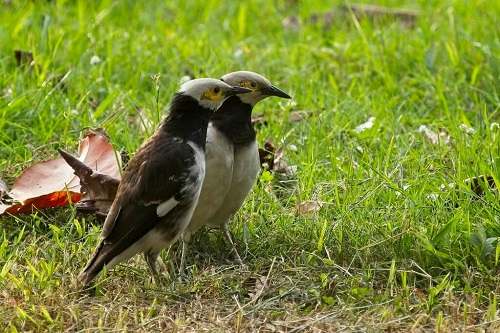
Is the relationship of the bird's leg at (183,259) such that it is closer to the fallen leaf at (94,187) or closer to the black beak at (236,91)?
the fallen leaf at (94,187)

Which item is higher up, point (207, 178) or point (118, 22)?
point (207, 178)

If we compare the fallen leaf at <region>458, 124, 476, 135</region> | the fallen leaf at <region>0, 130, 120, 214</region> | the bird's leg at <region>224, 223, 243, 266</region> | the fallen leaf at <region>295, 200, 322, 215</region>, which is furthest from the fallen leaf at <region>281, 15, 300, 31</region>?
the bird's leg at <region>224, 223, 243, 266</region>

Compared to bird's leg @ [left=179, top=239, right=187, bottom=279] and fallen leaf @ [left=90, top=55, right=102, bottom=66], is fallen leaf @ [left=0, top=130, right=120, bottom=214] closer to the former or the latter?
bird's leg @ [left=179, top=239, right=187, bottom=279]

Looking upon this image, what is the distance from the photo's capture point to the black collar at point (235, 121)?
4.81 meters

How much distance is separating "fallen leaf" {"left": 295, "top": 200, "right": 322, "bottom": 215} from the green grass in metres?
0.05

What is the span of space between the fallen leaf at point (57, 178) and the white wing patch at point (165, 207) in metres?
0.78

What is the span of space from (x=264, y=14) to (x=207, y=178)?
4.28 m

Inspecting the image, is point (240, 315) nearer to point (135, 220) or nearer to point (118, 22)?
point (135, 220)

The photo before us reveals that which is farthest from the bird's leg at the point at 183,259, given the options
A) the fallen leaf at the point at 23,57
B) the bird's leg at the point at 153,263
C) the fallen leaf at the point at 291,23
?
the fallen leaf at the point at 291,23

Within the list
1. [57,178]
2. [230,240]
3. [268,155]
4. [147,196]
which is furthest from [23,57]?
[147,196]

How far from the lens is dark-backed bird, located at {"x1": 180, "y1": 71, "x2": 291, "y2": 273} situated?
4.73m

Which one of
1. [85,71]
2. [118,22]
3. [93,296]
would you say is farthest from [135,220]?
[118,22]

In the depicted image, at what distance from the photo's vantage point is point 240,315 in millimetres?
4273

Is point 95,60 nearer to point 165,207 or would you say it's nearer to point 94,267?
point 165,207
